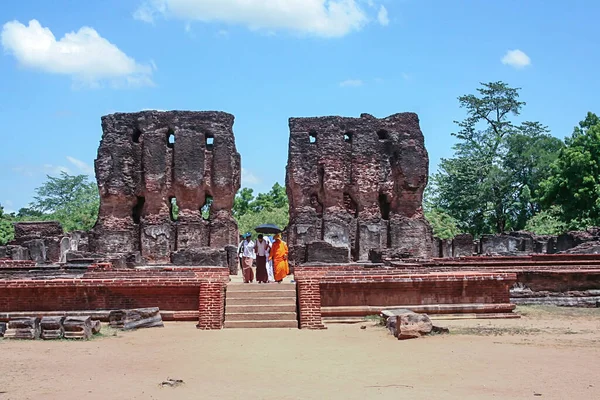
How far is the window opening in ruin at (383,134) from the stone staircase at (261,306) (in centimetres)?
1827

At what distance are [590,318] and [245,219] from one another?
35.8m

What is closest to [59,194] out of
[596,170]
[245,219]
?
[245,219]

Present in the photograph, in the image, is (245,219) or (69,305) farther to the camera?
(245,219)

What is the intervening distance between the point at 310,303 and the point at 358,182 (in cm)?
1797

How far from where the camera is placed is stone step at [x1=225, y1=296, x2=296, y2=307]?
427 inches

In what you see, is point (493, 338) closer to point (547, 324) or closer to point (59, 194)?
point (547, 324)

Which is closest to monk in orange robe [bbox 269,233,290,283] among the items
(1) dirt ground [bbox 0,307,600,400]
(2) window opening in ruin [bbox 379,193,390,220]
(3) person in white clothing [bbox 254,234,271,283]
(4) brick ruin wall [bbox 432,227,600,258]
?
(3) person in white clothing [bbox 254,234,271,283]

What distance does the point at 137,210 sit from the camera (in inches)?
1106

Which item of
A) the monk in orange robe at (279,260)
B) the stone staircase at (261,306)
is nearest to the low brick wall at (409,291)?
the stone staircase at (261,306)

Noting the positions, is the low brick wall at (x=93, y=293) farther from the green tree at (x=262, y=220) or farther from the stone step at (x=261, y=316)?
the green tree at (x=262, y=220)

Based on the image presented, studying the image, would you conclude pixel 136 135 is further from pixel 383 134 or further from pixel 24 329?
pixel 24 329

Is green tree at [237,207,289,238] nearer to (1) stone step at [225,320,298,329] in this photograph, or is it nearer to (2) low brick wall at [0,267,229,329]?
(2) low brick wall at [0,267,229,329]

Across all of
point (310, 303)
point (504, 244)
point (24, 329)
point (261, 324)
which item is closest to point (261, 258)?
point (310, 303)

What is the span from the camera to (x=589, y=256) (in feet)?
55.8
